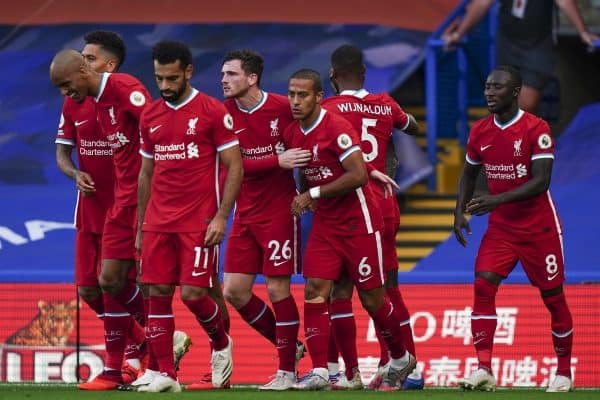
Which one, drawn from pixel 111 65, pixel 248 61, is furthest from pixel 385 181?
pixel 111 65

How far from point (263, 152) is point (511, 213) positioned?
1.86 meters

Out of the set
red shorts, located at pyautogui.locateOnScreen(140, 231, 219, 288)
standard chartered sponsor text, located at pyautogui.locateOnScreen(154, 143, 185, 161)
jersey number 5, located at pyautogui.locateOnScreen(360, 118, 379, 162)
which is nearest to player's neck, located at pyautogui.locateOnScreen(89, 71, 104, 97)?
standard chartered sponsor text, located at pyautogui.locateOnScreen(154, 143, 185, 161)

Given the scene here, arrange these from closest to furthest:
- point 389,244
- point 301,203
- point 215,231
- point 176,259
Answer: point 215,231
point 176,259
point 301,203
point 389,244

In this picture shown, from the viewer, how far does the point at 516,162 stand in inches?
480

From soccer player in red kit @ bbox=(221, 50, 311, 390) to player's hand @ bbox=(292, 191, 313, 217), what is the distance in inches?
15.5

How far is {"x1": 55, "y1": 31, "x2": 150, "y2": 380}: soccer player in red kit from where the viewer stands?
12.1 m

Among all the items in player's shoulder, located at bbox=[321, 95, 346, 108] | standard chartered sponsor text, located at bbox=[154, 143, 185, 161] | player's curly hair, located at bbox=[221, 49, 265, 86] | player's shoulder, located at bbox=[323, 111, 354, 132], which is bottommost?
standard chartered sponsor text, located at bbox=[154, 143, 185, 161]

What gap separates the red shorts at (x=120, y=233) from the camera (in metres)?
11.9

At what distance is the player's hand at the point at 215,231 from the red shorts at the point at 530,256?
2.05 meters

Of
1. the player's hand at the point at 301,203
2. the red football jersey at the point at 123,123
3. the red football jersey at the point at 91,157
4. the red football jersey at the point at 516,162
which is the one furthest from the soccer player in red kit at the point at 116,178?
the red football jersey at the point at 516,162

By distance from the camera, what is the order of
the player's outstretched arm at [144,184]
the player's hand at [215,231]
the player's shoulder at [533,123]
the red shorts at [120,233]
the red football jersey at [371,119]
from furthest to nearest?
the red football jersey at [371,119] → the player's shoulder at [533,123] → the red shorts at [120,233] → the player's outstretched arm at [144,184] → the player's hand at [215,231]

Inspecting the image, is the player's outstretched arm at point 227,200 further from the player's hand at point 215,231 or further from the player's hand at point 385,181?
the player's hand at point 385,181

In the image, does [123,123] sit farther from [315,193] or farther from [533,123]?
[533,123]

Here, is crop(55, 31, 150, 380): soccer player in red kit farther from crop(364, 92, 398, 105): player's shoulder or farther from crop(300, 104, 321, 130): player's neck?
crop(364, 92, 398, 105): player's shoulder
